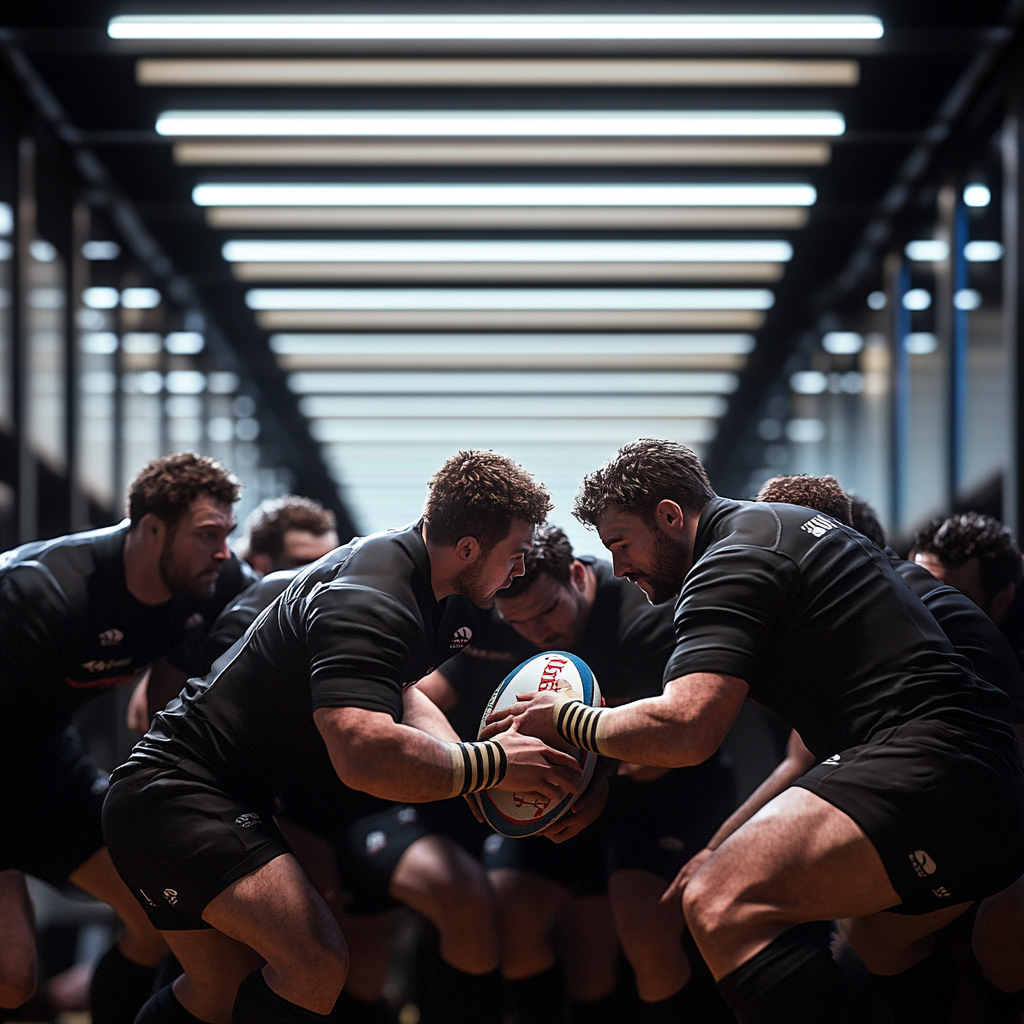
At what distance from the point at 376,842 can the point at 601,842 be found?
768 mm

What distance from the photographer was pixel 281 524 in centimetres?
486

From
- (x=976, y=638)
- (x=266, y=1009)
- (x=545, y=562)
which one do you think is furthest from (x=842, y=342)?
(x=266, y=1009)

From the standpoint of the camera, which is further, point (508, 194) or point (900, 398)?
point (900, 398)

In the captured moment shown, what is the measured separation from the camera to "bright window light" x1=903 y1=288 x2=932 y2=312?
26.5 feet

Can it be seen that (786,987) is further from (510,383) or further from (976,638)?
(510,383)

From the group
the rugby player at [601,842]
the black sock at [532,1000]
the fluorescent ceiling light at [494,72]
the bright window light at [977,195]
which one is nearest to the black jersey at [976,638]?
the rugby player at [601,842]

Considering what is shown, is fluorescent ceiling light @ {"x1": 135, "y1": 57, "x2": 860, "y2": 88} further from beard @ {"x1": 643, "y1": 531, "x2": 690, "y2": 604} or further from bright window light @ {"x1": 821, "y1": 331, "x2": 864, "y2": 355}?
beard @ {"x1": 643, "y1": 531, "x2": 690, "y2": 604}

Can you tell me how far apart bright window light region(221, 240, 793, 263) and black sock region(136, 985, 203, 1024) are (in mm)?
6193

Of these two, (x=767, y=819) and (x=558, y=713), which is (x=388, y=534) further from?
(x=767, y=819)

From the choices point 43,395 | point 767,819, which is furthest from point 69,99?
point 767,819

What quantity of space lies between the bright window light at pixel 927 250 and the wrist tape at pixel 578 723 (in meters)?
5.75

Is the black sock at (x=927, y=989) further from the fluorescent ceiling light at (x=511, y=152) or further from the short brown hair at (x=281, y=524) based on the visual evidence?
the fluorescent ceiling light at (x=511, y=152)

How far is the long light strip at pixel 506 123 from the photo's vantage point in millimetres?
6934

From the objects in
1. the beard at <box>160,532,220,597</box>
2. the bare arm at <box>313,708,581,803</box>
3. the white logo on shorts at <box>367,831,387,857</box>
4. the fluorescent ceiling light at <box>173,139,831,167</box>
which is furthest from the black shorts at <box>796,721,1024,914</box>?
the fluorescent ceiling light at <box>173,139,831,167</box>
